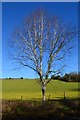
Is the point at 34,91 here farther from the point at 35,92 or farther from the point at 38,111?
the point at 38,111

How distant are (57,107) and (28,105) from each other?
2342 mm

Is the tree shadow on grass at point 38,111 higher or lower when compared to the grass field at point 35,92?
lower

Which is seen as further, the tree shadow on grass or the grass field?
the grass field

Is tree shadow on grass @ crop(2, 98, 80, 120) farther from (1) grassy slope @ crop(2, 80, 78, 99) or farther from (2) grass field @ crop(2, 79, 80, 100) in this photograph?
(1) grassy slope @ crop(2, 80, 78, 99)

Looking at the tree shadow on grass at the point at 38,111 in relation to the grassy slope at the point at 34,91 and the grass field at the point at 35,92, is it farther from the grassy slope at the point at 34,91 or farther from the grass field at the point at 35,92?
the grassy slope at the point at 34,91

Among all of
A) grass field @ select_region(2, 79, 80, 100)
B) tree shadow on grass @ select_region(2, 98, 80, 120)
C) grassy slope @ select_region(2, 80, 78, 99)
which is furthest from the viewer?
grassy slope @ select_region(2, 80, 78, 99)

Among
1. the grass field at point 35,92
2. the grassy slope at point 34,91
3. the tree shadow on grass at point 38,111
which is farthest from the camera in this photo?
the grassy slope at point 34,91

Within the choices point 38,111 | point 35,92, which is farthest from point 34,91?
point 38,111

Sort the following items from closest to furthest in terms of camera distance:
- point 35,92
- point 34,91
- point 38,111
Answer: point 38,111, point 35,92, point 34,91

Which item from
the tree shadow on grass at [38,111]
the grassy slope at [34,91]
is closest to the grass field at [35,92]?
the grassy slope at [34,91]

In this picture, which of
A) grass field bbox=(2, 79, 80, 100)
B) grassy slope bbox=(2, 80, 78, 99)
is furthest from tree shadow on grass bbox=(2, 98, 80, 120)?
grassy slope bbox=(2, 80, 78, 99)

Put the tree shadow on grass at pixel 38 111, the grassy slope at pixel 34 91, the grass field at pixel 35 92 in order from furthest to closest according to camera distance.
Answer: the grassy slope at pixel 34 91, the grass field at pixel 35 92, the tree shadow on grass at pixel 38 111

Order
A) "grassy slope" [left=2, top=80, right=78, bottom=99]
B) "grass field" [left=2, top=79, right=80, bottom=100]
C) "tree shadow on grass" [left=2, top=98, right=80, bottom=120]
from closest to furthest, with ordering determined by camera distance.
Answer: "tree shadow on grass" [left=2, top=98, right=80, bottom=120]
"grass field" [left=2, top=79, right=80, bottom=100]
"grassy slope" [left=2, top=80, right=78, bottom=99]

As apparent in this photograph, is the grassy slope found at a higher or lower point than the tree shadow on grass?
higher
